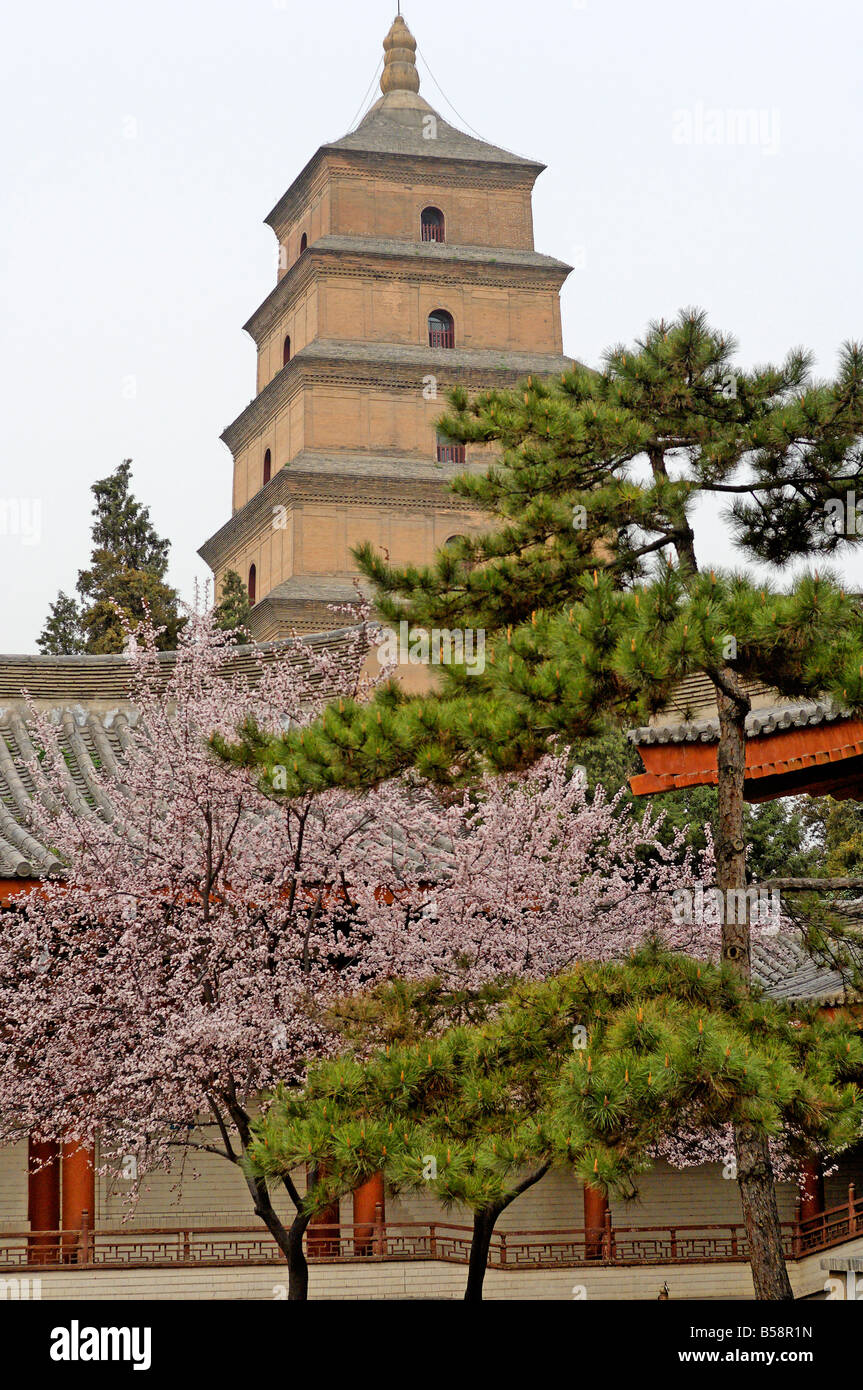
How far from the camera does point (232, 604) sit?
34688mm

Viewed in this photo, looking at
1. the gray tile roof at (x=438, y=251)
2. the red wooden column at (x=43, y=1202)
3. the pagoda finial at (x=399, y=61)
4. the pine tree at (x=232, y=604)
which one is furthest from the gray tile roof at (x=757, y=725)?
the pagoda finial at (x=399, y=61)

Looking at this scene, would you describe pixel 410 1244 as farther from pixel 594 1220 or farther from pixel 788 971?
pixel 788 971

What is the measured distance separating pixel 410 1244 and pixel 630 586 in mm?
8975

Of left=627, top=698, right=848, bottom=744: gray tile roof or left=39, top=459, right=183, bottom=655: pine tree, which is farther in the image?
left=39, top=459, right=183, bottom=655: pine tree

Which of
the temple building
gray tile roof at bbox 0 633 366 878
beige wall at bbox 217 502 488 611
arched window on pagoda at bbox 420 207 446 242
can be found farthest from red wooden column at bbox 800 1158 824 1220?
arched window on pagoda at bbox 420 207 446 242

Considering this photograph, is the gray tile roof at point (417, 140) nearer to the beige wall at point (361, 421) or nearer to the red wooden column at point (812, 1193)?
the beige wall at point (361, 421)

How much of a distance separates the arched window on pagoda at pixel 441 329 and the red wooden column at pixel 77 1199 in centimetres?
2548

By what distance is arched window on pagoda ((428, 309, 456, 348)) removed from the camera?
37.1 m

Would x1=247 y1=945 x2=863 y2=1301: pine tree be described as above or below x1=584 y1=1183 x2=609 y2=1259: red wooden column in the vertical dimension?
above

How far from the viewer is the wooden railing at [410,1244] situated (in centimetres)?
1414

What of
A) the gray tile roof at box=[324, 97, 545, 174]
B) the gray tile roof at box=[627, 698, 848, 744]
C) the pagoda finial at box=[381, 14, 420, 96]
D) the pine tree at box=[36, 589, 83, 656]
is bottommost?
the gray tile roof at box=[627, 698, 848, 744]

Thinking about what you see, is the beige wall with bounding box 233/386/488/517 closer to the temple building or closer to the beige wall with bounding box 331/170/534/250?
the temple building

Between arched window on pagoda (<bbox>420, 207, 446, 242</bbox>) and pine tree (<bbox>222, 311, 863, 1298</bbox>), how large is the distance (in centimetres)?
2958
